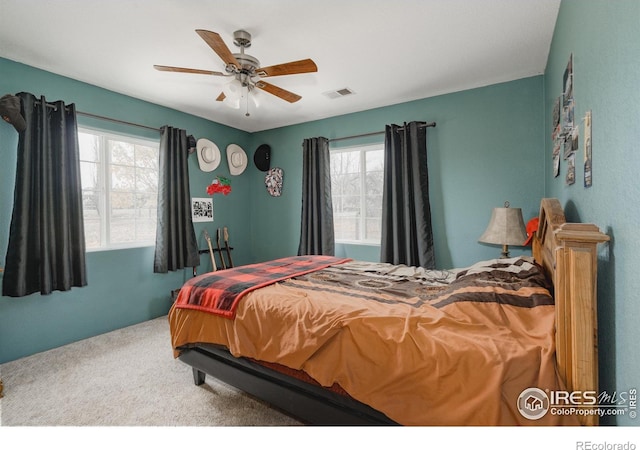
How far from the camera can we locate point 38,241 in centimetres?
254

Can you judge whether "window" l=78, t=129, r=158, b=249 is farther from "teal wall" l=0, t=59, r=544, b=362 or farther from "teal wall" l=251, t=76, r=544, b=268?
"teal wall" l=251, t=76, r=544, b=268

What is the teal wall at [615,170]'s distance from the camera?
83cm

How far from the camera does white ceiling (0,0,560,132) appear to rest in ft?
6.27

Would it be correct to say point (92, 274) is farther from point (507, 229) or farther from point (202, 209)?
point (507, 229)

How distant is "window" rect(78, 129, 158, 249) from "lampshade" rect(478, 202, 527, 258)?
3559mm

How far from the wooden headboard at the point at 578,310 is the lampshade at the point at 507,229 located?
1.75 m

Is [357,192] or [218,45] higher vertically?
[218,45]

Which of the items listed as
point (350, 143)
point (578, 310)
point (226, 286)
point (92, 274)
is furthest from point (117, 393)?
point (350, 143)

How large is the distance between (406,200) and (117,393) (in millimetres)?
2957

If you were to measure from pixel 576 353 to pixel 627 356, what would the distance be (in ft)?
0.37

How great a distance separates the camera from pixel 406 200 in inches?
130

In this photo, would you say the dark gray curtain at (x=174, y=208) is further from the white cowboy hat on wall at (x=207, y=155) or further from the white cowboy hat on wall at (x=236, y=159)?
the white cowboy hat on wall at (x=236, y=159)

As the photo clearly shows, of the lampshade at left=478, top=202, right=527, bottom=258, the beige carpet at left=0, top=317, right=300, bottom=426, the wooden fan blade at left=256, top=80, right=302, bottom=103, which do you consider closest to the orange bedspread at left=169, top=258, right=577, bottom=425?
the beige carpet at left=0, top=317, right=300, bottom=426
